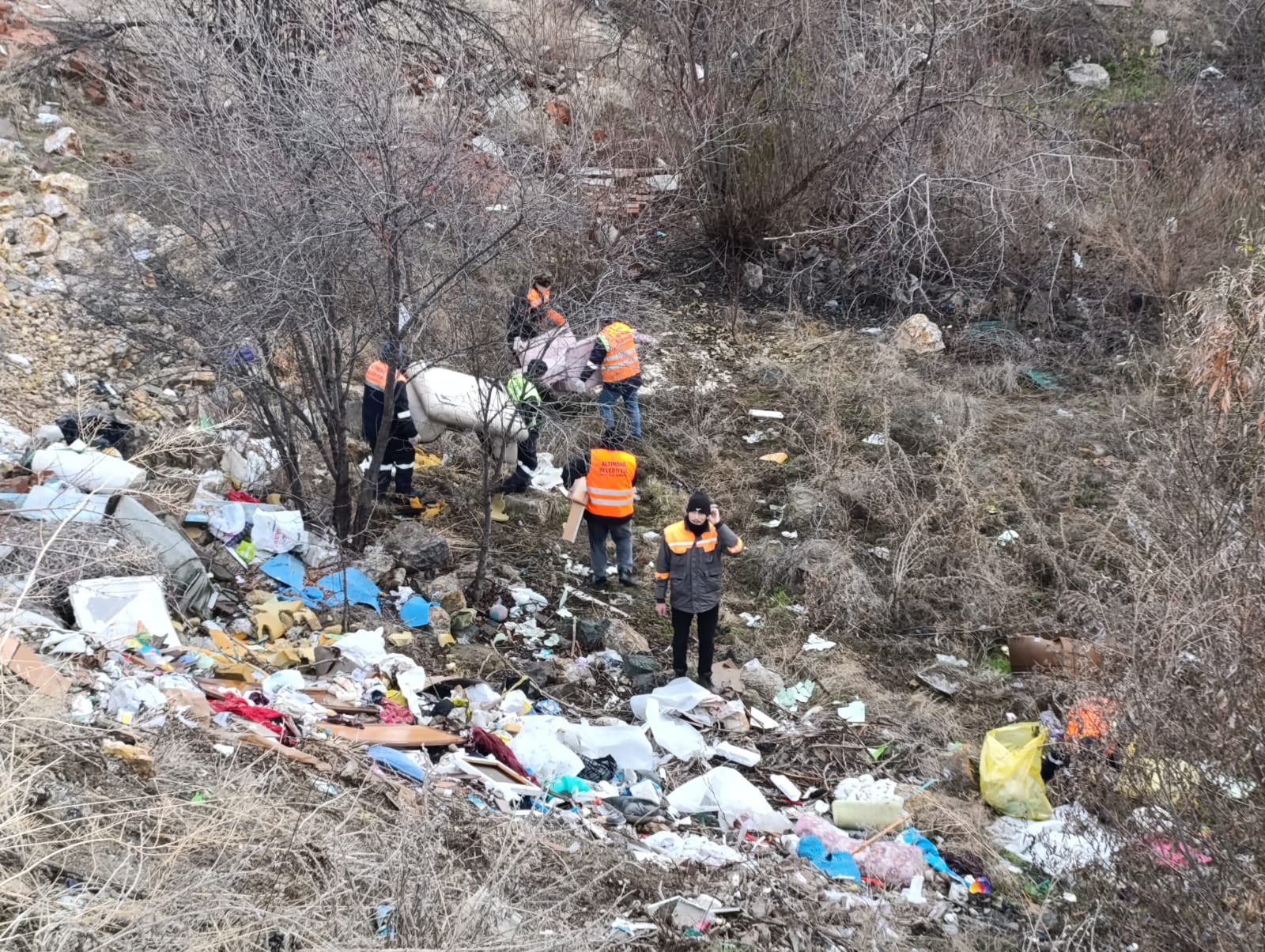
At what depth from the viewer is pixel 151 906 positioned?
2.99 meters

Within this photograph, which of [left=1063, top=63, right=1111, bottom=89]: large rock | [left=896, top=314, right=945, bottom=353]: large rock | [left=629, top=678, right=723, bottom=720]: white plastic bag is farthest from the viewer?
[left=1063, top=63, right=1111, bottom=89]: large rock

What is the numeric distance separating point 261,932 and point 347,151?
3777mm

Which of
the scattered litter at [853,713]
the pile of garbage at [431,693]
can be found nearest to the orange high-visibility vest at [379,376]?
the pile of garbage at [431,693]

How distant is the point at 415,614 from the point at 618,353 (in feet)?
9.13

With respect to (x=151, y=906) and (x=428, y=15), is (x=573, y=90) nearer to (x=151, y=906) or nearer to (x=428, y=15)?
(x=428, y=15)

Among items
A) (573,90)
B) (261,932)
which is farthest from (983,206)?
(261,932)

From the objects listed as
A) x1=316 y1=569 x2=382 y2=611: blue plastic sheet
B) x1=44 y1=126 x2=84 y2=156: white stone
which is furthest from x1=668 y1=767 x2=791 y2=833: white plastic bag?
x1=44 y1=126 x2=84 y2=156: white stone

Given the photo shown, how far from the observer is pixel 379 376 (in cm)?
681

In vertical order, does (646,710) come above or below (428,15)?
below

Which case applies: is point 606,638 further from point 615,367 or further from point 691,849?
point 615,367

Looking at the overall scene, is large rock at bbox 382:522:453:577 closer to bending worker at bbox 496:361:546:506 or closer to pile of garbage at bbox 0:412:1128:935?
pile of garbage at bbox 0:412:1128:935

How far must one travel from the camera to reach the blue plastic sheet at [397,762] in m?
Answer: 4.59

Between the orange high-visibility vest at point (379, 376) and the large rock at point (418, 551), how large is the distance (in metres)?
0.91

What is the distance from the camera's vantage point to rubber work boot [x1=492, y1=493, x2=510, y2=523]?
7651 mm
